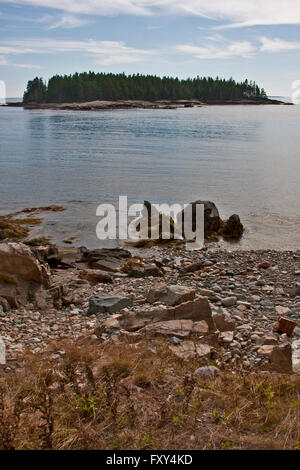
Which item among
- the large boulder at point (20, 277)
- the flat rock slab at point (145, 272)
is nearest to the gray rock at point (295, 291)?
the flat rock slab at point (145, 272)

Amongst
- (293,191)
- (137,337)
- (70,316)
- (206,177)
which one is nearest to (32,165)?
(206,177)

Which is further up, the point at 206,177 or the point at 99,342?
the point at 206,177

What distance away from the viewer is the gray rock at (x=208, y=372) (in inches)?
231

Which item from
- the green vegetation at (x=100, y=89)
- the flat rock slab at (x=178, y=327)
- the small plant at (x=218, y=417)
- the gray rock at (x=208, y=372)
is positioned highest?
the green vegetation at (x=100, y=89)

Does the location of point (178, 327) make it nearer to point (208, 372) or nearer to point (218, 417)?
point (208, 372)

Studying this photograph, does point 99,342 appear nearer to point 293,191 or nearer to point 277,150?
point 293,191

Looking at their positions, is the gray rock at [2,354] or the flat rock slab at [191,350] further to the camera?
the flat rock slab at [191,350]

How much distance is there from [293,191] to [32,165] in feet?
70.9

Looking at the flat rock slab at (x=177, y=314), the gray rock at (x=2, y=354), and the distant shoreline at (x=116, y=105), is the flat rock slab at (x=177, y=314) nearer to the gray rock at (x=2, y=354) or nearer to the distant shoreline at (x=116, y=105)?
the gray rock at (x=2, y=354)

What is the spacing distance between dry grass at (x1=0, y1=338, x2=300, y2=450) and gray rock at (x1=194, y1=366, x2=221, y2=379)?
13 centimetres

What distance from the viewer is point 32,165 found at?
37.0 meters

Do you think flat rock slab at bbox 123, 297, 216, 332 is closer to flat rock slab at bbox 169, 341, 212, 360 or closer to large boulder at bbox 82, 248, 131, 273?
flat rock slab at bbox 169, 341, 212, 360

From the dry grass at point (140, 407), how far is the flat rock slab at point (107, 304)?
122 inches

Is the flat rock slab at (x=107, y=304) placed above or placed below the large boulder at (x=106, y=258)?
above
